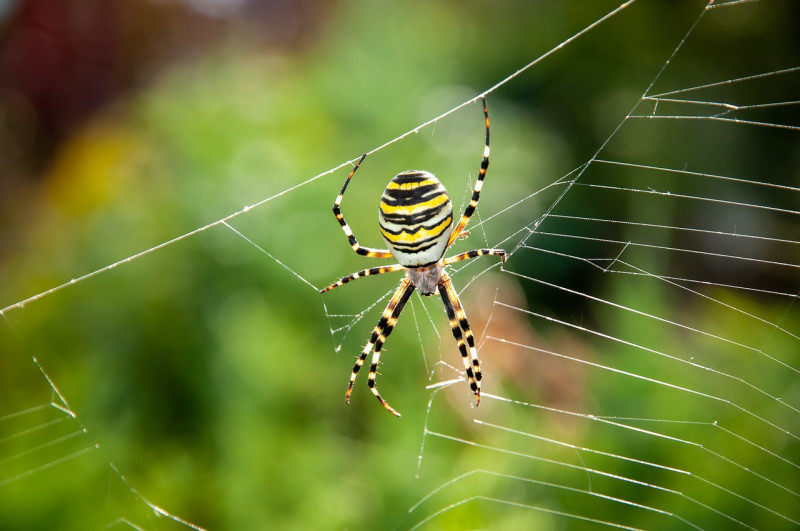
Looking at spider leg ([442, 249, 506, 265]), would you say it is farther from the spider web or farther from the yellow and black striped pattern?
the spider web

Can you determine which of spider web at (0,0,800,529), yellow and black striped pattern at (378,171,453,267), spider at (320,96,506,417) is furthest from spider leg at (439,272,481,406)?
yellow and black striped pattern at (378,171,453,267)

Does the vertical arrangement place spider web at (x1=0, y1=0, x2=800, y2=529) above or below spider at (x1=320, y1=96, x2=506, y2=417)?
below

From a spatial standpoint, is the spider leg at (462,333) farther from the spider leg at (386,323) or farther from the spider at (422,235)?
the spider leg at (386,323)

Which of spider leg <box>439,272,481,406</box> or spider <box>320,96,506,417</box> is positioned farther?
spider leg <box>439,272,481,406</box>

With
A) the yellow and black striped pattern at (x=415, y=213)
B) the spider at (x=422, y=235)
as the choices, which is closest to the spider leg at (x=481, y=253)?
the spider at (x=422, y=235)

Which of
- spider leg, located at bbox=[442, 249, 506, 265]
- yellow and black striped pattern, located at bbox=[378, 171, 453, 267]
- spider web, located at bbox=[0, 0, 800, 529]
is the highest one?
yellow and black striped pattern, located at bbox=[378, 171, 453, 267]

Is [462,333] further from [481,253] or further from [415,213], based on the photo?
[415,213]

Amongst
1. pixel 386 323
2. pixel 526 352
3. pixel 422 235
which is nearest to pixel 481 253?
pixel 422 235
